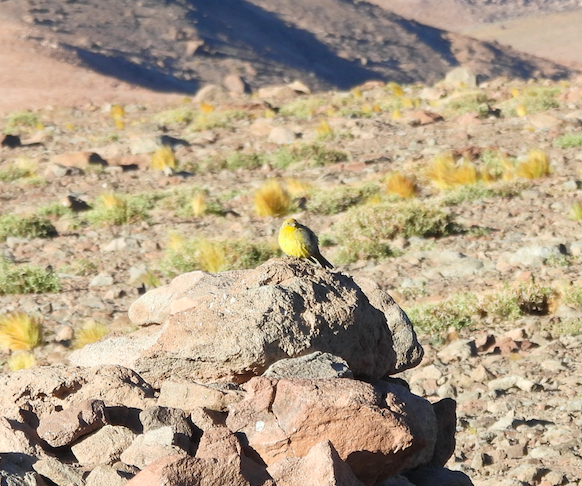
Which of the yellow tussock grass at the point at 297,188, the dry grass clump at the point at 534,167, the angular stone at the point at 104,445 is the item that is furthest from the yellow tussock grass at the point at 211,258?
the angular stone at the point at 104,445

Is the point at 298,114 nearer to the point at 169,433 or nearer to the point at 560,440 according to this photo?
the point at 560,440

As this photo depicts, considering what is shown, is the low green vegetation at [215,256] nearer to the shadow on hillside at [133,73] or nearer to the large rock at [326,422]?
the large rock at [326,422]

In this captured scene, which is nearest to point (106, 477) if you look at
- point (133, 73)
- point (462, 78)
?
point (462, 78)

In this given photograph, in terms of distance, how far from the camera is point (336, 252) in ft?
35.8

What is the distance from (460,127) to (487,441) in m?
13.8

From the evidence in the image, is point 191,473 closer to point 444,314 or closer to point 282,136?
point 444,314

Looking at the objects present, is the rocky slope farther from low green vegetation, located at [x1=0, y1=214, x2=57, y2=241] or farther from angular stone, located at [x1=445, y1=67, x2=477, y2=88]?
angular stone, located at [x1=445, y1=67, x2=477, y2=88]

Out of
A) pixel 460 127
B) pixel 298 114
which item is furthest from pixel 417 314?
pixel 298 114

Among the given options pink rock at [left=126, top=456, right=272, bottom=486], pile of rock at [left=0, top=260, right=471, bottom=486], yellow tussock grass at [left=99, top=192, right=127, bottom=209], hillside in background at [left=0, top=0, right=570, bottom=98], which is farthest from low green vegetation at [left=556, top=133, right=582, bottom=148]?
hillside in background at [left=0, top=0, right=570, bottom=98]

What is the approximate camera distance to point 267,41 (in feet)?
230

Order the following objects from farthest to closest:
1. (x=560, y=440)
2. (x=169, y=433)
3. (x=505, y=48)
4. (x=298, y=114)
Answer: (x=505, y=48), (x=298, y=114), (x=560, y=440), (x=169, y=433)

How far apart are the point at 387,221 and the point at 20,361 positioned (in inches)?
196

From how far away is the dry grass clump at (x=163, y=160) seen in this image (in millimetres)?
16969

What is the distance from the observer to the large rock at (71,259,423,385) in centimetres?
408
